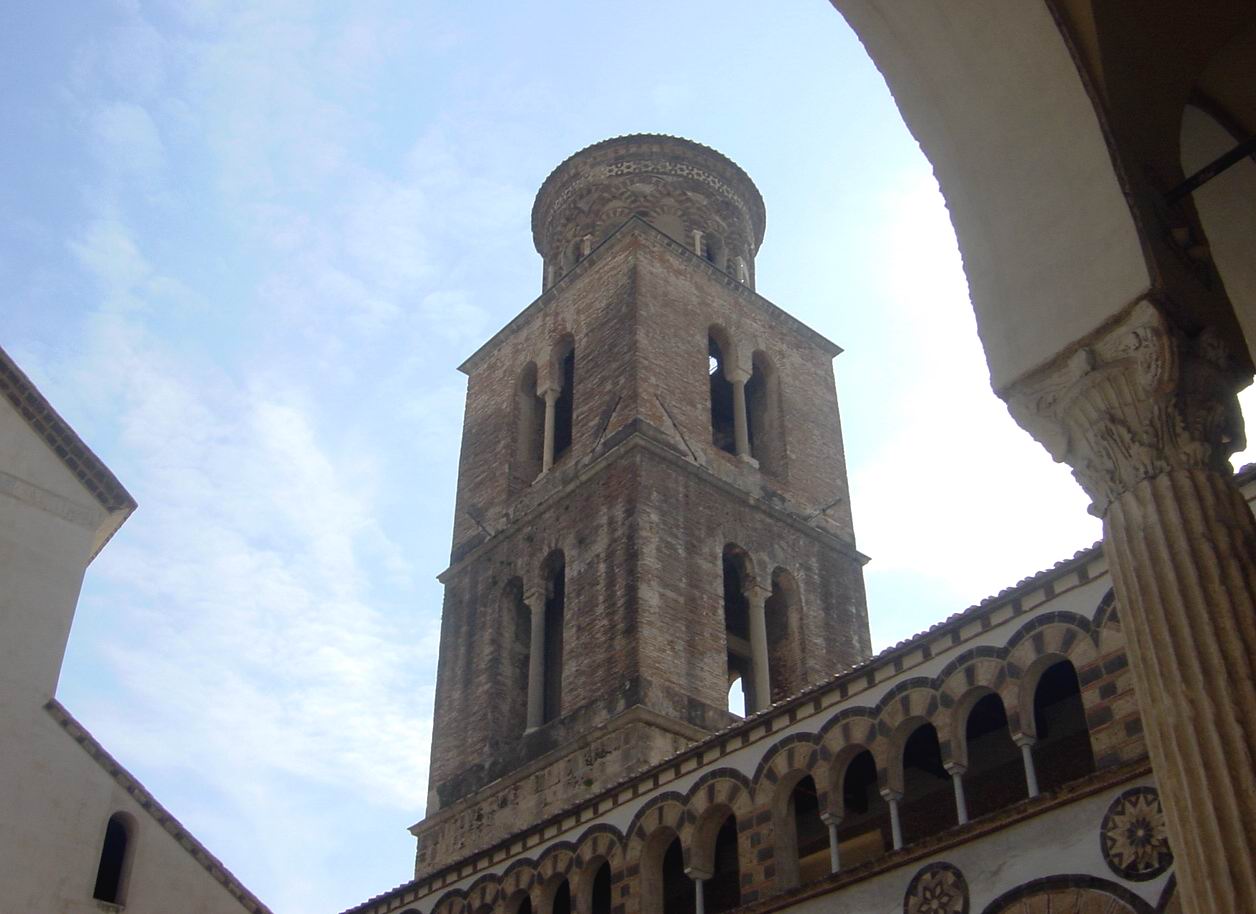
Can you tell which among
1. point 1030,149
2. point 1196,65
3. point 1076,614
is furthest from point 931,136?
point 1076,614

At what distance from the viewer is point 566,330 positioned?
23.3m

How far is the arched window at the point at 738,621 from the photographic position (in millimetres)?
19531

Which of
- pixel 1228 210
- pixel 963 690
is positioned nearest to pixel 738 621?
pixel 963 690

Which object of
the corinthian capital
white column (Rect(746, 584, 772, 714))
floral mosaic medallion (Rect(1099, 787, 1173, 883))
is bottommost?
the corinthian capital

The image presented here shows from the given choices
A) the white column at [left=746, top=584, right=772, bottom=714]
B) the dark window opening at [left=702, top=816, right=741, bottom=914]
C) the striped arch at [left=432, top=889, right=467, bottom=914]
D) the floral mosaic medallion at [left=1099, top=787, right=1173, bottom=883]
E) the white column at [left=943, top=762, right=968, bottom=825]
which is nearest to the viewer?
the floral mosaic medallion at [left=1099, top=787, right=1173, bottom=883]

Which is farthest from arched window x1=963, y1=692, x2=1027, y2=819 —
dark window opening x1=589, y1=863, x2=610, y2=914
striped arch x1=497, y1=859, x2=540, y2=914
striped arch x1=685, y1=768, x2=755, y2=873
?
striped arch x1=497, y1=859, x2=540, y2=914

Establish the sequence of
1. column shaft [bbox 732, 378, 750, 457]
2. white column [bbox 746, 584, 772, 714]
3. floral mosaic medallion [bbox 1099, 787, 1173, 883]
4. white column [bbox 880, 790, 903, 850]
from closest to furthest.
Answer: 1. floral mosaic medallion [bbox 1099, 787, 1173, 883]
2. white column [bbox 880, 790, 903, 850]
3. white column [bbox 746, 584, 772, 714]
4. column shaft [bbox 732, 378, 750, 457]

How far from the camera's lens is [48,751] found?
13930 mm

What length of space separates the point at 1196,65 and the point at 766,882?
24.3 ft

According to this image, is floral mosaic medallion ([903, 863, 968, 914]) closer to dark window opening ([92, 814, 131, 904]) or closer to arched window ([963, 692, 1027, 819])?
arched window ([963, 692, 1027, 819])

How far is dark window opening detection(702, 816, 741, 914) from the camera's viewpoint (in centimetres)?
1207

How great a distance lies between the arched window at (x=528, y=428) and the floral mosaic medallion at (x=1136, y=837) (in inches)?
583

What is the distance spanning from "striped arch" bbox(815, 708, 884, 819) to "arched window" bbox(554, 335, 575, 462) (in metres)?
12.3

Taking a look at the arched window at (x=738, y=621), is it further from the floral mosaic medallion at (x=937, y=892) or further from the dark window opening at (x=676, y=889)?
the floral mosaic medallion at (x=937, y=892)
